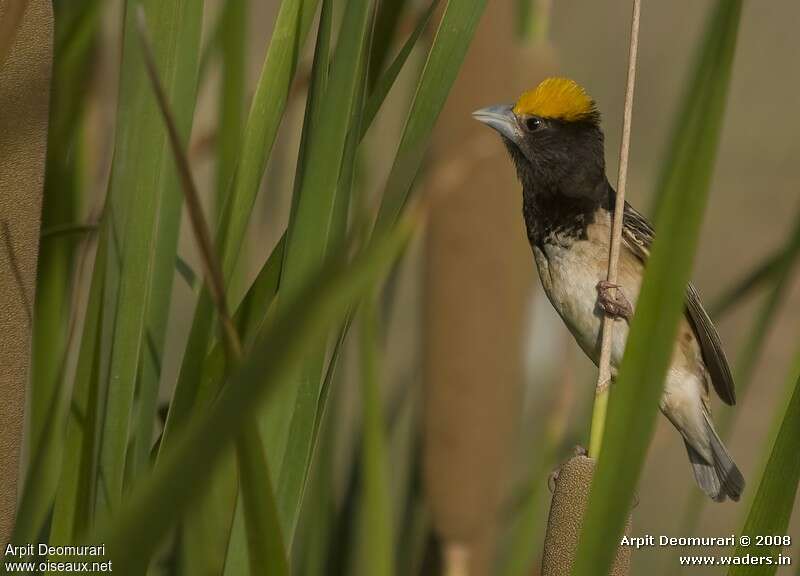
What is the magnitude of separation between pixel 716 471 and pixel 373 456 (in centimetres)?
161

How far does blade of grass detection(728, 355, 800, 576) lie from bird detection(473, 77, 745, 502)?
37.0 inches

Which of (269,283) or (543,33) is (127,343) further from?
(543,33)

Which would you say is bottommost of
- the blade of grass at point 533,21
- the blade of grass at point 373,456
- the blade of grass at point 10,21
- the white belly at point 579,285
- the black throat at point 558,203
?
the blade of grass at point 373,456

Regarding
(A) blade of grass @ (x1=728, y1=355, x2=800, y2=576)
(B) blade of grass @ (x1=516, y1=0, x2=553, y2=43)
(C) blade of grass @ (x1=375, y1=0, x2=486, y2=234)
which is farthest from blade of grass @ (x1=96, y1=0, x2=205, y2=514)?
(B) blade of grass @ (x1=516, y1=0, x2=553, y2=43)

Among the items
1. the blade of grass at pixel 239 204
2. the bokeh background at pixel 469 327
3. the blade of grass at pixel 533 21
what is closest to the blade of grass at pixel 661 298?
the bokeh background at pixel 469 327

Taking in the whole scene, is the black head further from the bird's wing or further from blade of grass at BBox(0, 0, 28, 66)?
blade of grass at BBox(0, 0, 28, 66)

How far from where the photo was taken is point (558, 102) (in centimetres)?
201

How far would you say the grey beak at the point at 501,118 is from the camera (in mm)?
1905

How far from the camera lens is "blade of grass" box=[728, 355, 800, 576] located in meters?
0.96

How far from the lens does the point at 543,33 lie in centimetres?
196

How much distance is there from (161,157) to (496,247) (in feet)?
2.94

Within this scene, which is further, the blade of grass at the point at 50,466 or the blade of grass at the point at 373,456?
the blade of grass at the point at 50,466

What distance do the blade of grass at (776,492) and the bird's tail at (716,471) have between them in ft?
3.69

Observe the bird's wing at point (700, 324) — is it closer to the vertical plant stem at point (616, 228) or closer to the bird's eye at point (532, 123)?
the bird's eye at point (532, 123)
